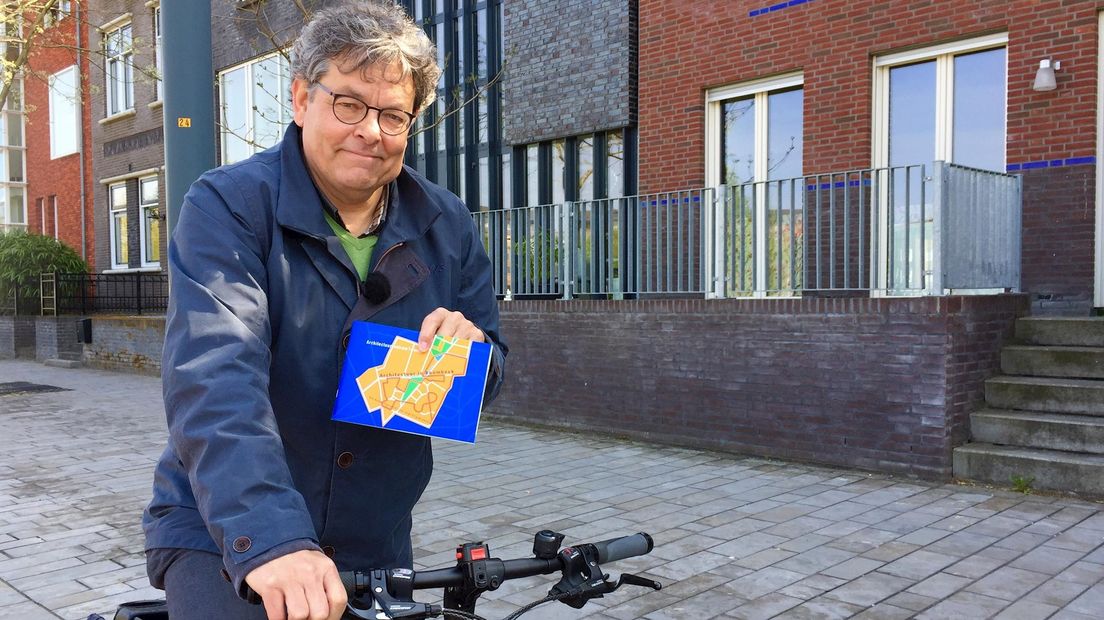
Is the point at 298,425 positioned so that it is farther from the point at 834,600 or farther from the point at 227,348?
the point at 834,600

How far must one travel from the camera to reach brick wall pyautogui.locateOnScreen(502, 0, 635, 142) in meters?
11.3

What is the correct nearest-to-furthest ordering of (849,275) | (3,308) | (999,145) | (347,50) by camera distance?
(347,50)
(849,275)
(999,145)
(3,308)

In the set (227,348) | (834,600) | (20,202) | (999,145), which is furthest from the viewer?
(20,202)

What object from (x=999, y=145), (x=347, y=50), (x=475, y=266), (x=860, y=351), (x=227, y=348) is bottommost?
(x=860, y=351)

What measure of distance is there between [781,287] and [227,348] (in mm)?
7273

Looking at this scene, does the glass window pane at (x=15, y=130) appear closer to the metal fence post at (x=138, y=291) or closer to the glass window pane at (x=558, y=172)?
the metal fence post at (x=138, y=291)

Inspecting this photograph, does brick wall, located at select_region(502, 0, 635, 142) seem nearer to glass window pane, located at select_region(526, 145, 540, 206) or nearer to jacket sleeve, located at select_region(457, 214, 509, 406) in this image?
glass window pane, located at select_region(526, 145, 540, 206)

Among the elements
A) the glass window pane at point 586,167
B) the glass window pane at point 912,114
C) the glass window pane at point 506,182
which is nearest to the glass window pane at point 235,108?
the glass window pane at point 506,182

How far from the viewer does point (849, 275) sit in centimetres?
809

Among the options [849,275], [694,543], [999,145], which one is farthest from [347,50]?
[999,145]

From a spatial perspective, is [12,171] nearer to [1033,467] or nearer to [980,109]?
[980,109]

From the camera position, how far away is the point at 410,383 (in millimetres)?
1854

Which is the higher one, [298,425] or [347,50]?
[347,50]

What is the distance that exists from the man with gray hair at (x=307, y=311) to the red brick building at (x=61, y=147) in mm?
22494
